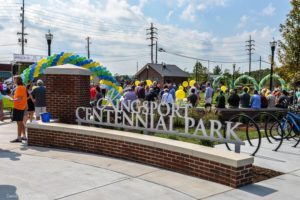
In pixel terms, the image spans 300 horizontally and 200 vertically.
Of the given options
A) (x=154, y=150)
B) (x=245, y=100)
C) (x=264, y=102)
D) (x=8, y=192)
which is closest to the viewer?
(x=8, y=192)

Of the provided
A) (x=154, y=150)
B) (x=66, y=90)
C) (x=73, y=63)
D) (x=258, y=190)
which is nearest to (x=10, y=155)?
(x=66, y=90)

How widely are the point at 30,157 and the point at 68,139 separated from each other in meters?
1.11

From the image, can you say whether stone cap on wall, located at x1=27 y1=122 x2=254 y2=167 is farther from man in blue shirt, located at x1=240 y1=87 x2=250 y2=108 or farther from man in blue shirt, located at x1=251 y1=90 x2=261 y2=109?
man in blue shirt, located at x1=240 y1=87 x2=250 y2=108

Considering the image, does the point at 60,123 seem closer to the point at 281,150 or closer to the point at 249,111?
the point at 281,150

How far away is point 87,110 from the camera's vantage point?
30.3 feet

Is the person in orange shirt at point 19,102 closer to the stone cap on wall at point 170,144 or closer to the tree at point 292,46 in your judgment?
the stone cap on wall at point 170,144

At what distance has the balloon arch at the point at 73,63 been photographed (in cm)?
1861

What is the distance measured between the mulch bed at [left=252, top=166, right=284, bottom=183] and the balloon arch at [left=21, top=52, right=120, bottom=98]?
1200 centimetres

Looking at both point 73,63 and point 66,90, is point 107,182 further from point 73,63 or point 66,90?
point 73,63

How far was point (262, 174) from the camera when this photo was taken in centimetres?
649

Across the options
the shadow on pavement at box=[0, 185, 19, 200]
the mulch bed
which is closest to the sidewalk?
the shadow on pavement at box=[0, 185, 19, 200]

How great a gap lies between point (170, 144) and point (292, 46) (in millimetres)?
15750

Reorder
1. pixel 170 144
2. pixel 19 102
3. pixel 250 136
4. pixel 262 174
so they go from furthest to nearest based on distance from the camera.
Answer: pixel 250 136, pixel 19 102, pixel 170 144, pixel 262 174

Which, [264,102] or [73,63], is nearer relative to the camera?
[264,102]
